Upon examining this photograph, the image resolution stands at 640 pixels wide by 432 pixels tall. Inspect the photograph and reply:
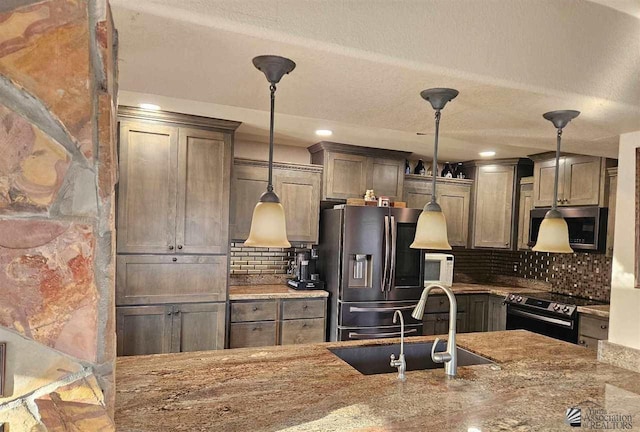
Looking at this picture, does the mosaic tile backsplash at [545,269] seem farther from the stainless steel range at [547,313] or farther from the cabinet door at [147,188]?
the cabinet door at [147,188]

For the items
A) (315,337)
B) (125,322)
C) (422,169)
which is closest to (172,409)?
(125,322)

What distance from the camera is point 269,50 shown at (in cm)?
130

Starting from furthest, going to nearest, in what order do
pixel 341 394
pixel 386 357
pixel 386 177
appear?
pixel 386 177, pixel 386 357, pixel 341 394

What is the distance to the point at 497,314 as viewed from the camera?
4.53m

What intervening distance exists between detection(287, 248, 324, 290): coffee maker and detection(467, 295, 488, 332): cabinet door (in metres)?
1.78

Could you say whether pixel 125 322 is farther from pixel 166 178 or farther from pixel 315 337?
pixel 315 337

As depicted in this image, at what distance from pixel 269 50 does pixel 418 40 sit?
0.50 m

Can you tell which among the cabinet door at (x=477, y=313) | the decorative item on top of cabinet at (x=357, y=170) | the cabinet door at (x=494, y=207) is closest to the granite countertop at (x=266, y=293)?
the decorative item on top of cabinet at (x=357, y=170)

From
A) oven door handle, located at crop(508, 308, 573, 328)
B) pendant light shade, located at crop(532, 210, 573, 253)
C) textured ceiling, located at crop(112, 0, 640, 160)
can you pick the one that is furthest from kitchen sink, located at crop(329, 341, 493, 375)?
oven door handle, located at crop(508, 308, 573, 328)

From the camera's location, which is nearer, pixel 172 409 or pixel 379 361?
pixel 172 409

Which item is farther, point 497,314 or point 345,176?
point 497,314

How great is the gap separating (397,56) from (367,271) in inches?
109

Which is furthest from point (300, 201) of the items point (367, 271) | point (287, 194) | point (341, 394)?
point (341, 394)

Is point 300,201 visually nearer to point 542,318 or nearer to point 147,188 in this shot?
point 147,188
